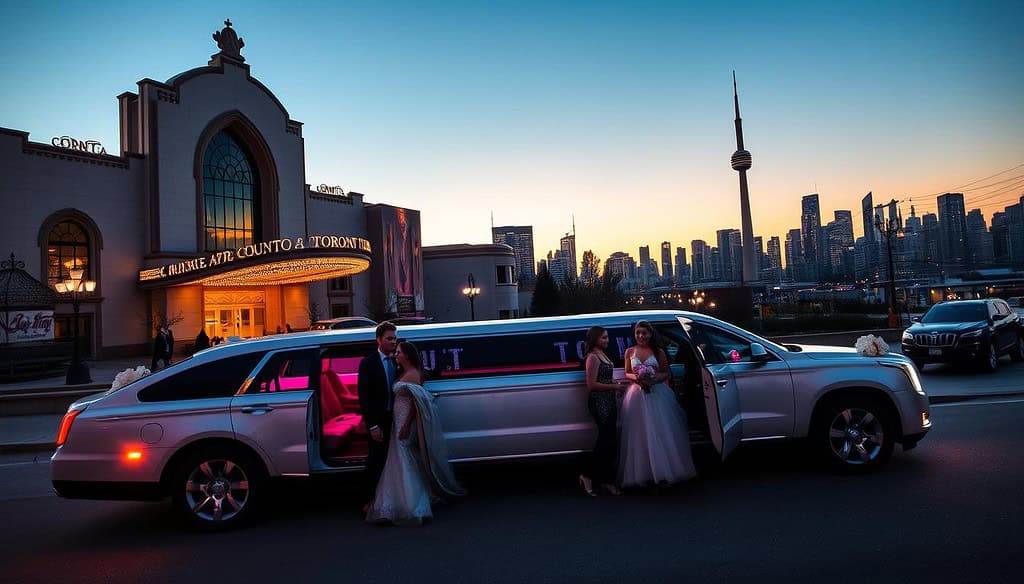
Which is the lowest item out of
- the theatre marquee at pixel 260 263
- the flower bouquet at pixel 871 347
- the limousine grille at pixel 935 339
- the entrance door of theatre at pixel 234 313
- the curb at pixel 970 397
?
the curb at pixel 970 397

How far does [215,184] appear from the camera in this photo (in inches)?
1494

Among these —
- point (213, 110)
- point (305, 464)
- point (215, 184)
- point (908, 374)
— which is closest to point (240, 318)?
point (215, 184)

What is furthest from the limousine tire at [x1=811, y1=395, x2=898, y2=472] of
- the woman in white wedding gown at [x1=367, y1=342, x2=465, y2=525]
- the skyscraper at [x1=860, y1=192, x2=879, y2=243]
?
the skyscraper at [x1=860, y1=192, x2=879, y2=243]

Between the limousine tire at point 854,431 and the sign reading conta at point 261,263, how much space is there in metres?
27.8

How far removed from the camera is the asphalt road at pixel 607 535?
172 inches

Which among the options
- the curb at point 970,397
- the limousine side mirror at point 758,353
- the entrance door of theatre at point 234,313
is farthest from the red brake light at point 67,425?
the entrance door of theatre at point 234,313

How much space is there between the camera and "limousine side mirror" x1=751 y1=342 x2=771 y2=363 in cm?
650

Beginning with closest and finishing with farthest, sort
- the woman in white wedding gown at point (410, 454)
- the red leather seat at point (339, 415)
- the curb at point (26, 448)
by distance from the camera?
the woman in white wedding gown at point (410, 454)
the red leather seat at point (339, 415)
the curb at point (26, 448)

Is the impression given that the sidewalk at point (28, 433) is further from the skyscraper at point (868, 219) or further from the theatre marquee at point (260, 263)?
the skyscraper at point (868, 219)

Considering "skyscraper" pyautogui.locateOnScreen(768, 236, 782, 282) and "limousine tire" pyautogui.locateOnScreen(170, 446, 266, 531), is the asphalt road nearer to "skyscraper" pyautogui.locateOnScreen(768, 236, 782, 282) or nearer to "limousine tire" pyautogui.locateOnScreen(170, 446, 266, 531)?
"limousine tire" pyautogui.locateOnScreen(170, 446, 266, 531)

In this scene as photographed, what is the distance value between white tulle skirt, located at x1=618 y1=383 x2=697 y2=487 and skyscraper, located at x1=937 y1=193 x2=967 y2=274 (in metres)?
132

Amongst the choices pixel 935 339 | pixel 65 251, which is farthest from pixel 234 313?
pixel 935 339

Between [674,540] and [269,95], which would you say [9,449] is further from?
[269,95]

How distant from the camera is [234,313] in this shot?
1519 inches
